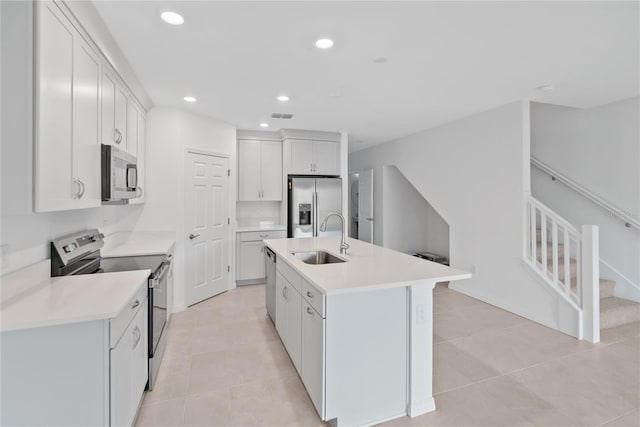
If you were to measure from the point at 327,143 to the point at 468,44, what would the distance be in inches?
122

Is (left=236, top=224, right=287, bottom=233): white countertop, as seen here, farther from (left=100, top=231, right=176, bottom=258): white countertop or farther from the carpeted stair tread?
the carpeted stair tread

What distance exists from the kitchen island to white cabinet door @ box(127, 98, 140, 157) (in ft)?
7.04

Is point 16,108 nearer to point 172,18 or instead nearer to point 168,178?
point 172,18

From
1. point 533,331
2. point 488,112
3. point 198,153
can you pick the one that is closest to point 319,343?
point 533,331

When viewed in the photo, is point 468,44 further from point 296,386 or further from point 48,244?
point 48,244

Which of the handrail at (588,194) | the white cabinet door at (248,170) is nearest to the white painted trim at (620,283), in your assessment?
the handrail at (588,194)

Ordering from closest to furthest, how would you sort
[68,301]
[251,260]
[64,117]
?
[68,301] < [64,117] < [251,260]

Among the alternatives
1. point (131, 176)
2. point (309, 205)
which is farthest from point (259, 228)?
point (131, 176)

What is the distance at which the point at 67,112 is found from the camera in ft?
5.32

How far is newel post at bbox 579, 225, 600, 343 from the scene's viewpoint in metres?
2.92

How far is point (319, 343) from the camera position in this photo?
180 centimetres

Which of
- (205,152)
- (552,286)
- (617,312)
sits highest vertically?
(205,152)

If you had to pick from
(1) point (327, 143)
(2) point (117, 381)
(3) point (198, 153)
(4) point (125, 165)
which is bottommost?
(2) point (117, 381)

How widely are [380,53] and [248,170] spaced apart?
317 centimetres
